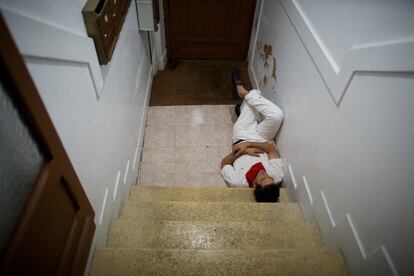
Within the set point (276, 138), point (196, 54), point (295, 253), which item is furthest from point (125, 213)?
point (196, 54)

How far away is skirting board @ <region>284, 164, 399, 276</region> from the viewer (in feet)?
3.73

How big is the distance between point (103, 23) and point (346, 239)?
171 centimetres

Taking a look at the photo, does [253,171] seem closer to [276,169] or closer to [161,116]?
[276,169]

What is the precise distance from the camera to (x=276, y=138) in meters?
2.54

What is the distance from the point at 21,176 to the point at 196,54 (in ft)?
11.2

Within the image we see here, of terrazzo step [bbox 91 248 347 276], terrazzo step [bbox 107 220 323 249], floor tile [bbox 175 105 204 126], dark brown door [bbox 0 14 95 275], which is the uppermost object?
dark brown door [bbox 0 14 95 275]

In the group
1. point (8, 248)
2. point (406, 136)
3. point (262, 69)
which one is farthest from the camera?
point (262, 69)

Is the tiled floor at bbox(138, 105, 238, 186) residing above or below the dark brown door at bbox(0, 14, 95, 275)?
below

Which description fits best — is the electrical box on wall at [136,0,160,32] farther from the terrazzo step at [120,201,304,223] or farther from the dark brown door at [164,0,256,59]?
the terrazzo step at [120,201,304,223]

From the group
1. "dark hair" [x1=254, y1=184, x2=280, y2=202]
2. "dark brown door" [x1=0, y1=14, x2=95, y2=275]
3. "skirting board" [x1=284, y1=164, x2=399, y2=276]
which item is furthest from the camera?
"dark hair" [x1=254, y1=184, x2=280, y2=202]

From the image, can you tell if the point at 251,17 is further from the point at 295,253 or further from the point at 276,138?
the point at 295,253

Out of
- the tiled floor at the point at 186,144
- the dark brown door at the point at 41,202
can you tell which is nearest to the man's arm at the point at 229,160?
the tiled floor at the point at 186,144

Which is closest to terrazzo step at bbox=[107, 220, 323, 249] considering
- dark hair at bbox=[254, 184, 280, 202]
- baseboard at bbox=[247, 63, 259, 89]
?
dark hair at bbox=[254, 184, 280, 202]

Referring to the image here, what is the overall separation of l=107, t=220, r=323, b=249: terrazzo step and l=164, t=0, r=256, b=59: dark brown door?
2748mm
